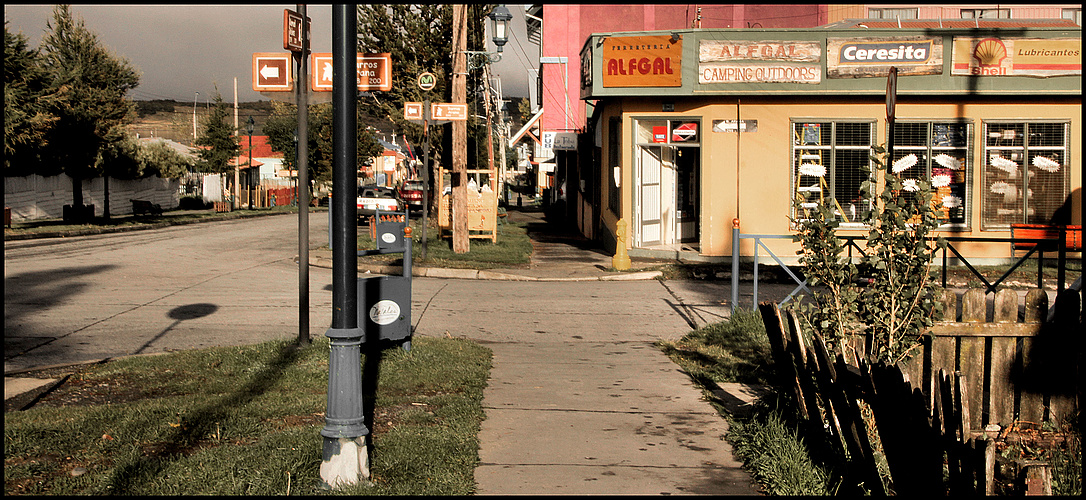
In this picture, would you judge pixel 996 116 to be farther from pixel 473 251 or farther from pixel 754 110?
pixel 473 251

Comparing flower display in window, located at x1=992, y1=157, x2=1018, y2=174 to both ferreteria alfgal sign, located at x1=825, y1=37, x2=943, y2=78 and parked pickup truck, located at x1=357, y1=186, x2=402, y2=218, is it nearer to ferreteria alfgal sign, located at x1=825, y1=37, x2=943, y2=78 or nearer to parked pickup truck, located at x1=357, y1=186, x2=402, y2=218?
ferreteria alfgal sign, located at x1=825, y1=37, x2=943, y2=78

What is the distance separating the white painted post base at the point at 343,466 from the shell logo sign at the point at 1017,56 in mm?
17623

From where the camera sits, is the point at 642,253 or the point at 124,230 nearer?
the point at 642,253

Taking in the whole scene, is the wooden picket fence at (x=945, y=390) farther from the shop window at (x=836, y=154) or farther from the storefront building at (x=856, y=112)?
the shop window at (x=836, y=154)

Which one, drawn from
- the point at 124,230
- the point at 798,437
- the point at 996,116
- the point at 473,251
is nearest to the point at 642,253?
the point at 473,251

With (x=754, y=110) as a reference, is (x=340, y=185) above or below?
below

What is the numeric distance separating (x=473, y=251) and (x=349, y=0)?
16.0 m

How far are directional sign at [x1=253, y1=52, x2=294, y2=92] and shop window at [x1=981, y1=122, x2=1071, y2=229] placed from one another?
51.1ft

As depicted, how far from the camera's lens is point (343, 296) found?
5.26 metres

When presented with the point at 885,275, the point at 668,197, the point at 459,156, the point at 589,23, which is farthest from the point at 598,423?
the point at 589,23

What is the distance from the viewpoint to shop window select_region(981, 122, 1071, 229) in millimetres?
19359

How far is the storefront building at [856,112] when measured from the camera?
18938mm

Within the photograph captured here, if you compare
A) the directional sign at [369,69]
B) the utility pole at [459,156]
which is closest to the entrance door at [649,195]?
the utility pole at [459,156]

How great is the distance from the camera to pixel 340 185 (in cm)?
519
